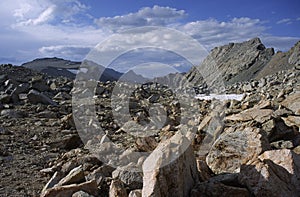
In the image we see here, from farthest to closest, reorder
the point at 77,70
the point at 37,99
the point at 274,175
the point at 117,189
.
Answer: the point at 77,70 < the point at 37,99 < the point at 117,189 < the point at 274,175

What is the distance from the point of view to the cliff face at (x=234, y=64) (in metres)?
50.4

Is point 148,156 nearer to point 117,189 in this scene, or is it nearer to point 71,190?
point 117,189

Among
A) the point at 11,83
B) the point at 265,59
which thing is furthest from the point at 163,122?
the point at 265,59

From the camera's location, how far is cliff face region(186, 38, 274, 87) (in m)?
50.4

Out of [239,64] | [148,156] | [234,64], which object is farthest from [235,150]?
[234,64]

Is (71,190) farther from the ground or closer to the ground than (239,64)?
closer to the ground

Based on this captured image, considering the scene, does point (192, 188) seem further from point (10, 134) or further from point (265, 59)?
point (265, 59)

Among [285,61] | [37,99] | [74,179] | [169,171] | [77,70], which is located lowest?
[74,179]

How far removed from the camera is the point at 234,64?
62719 millimetres

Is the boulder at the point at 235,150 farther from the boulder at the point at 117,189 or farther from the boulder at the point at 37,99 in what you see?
the boulder at the point at 37,99

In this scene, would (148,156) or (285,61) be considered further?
(285,61)

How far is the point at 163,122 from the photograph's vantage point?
1003 centimetres

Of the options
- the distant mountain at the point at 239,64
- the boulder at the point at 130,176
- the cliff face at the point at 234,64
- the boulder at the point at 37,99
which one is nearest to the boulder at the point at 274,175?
the boulder at the point at 130,176

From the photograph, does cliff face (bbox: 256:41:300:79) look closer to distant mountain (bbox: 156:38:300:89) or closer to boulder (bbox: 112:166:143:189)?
distant mountain (bbox: 156:38:300:89)
